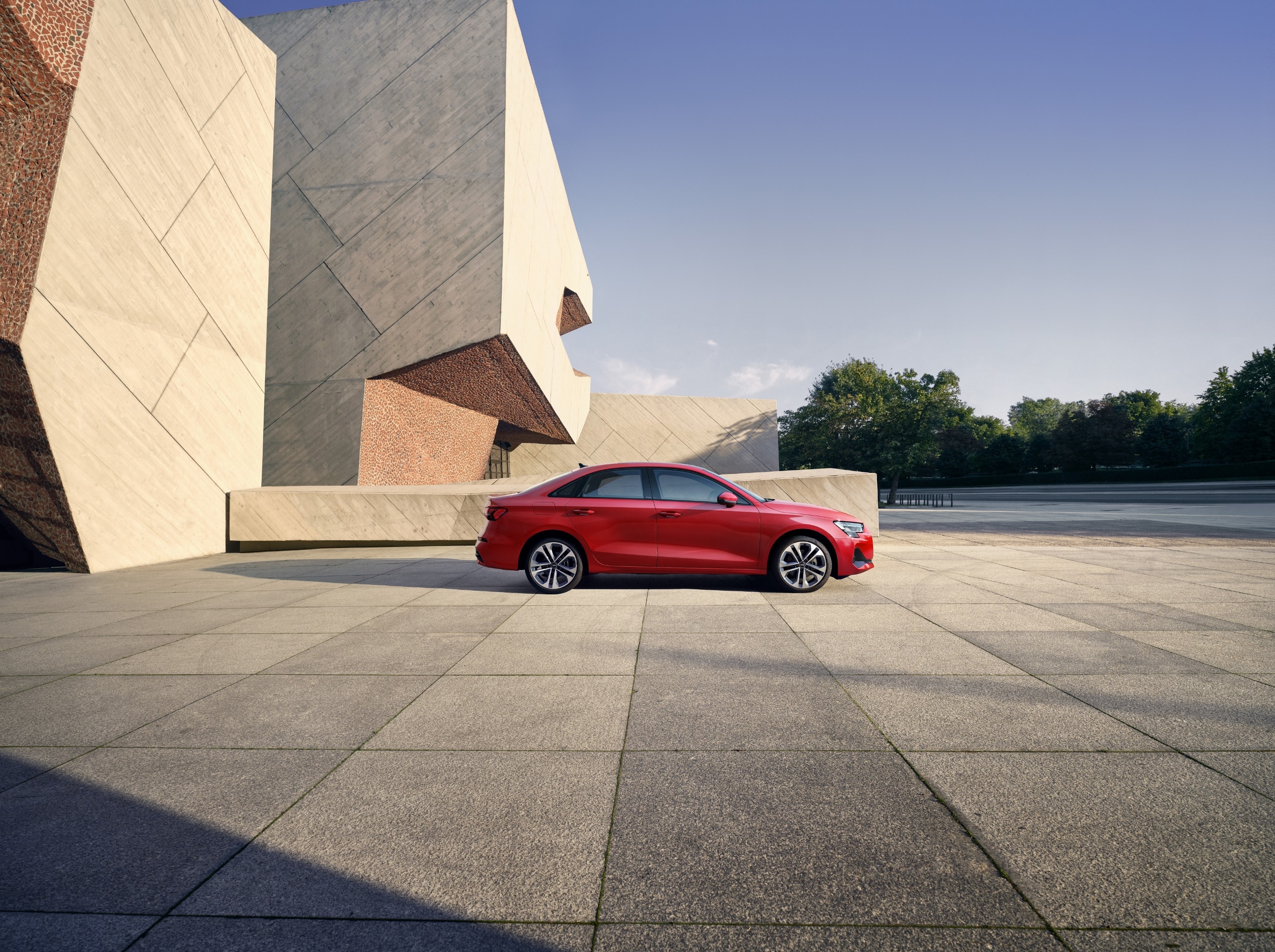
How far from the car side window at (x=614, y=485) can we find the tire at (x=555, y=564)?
631 millimetres

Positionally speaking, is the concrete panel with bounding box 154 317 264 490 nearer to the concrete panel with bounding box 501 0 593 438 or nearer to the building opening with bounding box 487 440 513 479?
the concrete panel with bounding box 501 0 593 438

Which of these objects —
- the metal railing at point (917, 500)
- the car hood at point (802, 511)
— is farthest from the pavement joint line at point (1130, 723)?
the metal railing at point (917, 500)

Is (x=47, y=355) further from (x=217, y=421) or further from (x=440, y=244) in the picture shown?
(x=440, y=244)

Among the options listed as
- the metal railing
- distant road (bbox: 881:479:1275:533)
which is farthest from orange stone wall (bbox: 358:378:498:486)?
the metal railing

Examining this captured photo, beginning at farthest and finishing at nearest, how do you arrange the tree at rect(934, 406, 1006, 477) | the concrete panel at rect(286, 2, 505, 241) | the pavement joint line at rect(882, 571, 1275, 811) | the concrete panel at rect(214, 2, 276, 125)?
the tree at rect(934, 406, 1006, 477), the concrete panel at rect(286, 2, 505, 241), the concrete panel at rect(214, 2, 276, 125), the pavement joint line at rect(882, 571, 1275, 811)

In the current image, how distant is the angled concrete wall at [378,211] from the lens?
1636 cm

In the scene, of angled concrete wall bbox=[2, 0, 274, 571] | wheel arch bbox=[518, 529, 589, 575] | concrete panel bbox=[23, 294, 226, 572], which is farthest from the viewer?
angled concrete wall bbox=[2, 0, 274, 571]

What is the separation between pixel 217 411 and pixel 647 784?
12567 millimetres

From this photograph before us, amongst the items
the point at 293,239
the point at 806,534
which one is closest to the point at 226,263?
the point at 293,239

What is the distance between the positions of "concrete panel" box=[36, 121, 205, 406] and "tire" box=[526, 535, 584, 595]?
796 centimetres

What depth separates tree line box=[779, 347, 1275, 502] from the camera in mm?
38844

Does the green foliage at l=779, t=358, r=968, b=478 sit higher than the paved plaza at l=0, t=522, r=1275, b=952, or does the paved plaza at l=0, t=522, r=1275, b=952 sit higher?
the green foliage at l=779, t=358, r=968, b=478

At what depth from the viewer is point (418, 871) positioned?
2.14 meters

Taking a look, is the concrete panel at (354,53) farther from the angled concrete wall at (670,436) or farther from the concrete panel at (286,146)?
the angled concrete wall at (670,436)
